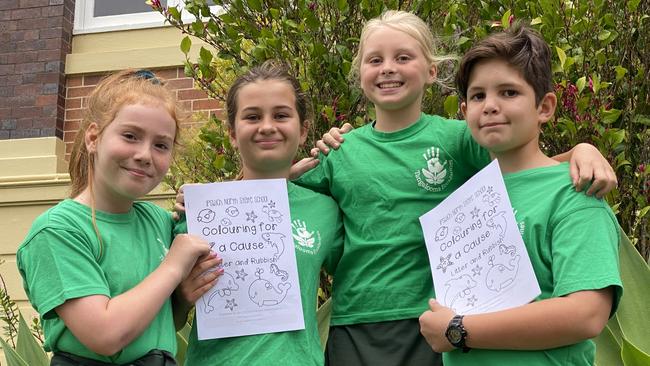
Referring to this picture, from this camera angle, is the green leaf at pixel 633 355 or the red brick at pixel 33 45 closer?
the green leaf at pixel 633 355

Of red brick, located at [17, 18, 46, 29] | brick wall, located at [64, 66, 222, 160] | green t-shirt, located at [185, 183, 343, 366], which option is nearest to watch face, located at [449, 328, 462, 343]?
green t-shirt, located at [185, 183, 343, 366]

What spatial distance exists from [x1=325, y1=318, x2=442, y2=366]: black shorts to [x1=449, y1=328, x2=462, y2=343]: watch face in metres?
0.26

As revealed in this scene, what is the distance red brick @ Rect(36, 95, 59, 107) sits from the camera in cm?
601

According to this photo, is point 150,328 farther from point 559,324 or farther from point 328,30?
point 328,30

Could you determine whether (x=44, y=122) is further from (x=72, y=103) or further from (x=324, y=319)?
(x=324, y=319)

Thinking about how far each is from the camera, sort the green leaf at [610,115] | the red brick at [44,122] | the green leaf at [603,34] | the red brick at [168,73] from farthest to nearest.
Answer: the red brick at [44,122]
the red brick at [168,73]
the green leaf at [603,34]
the green leaf at [610,115]

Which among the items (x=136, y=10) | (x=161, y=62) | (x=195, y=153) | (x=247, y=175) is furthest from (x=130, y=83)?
(x=136, y=10)

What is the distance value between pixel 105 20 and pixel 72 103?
0.77 metres

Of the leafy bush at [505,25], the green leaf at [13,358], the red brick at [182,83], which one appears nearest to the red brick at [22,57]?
the red brick at [182,83]

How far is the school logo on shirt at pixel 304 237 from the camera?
2.12 metres

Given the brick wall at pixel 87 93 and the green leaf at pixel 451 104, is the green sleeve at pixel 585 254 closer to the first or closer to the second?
the green leaf at pixel 451 104

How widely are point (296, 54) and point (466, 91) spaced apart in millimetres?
1245

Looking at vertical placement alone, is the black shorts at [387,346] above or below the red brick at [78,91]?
below

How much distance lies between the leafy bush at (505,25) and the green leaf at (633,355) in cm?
80
